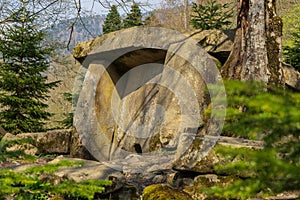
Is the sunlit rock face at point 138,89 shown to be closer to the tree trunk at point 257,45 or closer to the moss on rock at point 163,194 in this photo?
the tree trunk at point 257,45

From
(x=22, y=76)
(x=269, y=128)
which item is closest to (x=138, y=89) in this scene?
(x=22, y=76)

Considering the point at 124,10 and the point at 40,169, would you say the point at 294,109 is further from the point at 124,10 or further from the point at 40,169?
the point at 124,10

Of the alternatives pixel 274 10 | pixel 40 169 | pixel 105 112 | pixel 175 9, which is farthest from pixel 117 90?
pixel 175 9

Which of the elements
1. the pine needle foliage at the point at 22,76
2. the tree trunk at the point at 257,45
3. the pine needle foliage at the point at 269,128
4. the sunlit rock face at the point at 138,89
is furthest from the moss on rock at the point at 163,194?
the pine needle foliage at the point at 22,76

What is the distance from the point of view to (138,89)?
862cm

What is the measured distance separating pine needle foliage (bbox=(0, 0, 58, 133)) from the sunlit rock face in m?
2.33

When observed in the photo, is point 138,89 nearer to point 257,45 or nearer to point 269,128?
point 257,45

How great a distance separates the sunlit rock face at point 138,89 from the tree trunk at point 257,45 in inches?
61.4

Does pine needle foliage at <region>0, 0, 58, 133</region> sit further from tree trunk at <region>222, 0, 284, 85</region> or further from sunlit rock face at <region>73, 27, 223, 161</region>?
tree trunk at <region>222, 0, 284, 85</region>

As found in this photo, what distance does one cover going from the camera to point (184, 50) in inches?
287

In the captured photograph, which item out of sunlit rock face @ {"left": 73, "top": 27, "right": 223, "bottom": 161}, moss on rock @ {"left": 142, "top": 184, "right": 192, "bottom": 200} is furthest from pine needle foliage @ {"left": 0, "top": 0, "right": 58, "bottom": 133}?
moss on rock @ {"left": 142, "top": 184, "right": 192, "bottom": 200}

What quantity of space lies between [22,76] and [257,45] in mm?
8055

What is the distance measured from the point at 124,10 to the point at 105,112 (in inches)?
123

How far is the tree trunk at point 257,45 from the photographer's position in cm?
457
